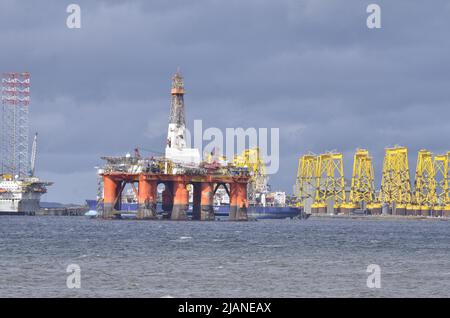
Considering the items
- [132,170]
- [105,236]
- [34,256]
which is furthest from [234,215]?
[34,256]

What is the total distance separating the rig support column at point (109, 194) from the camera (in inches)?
7146

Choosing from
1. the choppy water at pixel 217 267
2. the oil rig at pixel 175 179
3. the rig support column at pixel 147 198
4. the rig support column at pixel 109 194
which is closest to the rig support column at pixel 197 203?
the oil rig at pixel 175 179

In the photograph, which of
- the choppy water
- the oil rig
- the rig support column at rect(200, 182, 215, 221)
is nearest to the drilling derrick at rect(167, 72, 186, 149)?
the oil rig

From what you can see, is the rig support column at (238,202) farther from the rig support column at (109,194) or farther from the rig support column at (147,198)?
the rig support column at (109,194)

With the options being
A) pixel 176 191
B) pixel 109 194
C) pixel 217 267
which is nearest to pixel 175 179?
pixel 176 191

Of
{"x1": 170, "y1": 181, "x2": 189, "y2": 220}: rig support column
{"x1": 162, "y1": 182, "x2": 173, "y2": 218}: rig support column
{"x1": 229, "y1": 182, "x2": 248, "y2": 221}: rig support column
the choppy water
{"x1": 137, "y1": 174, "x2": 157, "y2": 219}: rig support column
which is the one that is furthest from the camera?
{"x1": 162, "y1": 182, "x2": 173, "y2": 218}: rig support column

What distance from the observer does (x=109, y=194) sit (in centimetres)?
18275

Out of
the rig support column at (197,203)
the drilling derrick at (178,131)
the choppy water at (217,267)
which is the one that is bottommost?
the choppy water at (217,267)

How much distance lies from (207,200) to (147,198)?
1150 cm

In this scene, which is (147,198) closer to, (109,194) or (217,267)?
(109,194)

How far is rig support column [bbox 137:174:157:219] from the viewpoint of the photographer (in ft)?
587

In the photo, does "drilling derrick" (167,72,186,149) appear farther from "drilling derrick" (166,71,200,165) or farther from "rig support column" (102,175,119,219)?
"rig support column" (102,175,119,219)

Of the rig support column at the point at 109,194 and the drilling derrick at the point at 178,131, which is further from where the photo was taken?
the drilling derrick at the point at 178,131

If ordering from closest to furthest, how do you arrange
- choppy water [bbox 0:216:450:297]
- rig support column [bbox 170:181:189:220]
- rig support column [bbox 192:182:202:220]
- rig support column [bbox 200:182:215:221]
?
choppy water [bbox 0:216:450:297] < rig support column [bbox 170:181:189:220] < rig support column [bbox 200:182:215:221] < rig support column [bbox 192:182:202:220]
